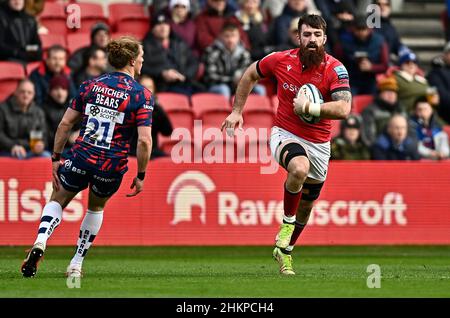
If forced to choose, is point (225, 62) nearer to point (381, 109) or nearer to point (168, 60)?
point (168, 60)

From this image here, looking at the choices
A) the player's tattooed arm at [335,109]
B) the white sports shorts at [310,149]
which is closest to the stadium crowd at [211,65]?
A: the white sports shorts at [310,149]

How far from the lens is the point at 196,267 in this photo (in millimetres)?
13789

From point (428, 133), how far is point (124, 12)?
5766mm

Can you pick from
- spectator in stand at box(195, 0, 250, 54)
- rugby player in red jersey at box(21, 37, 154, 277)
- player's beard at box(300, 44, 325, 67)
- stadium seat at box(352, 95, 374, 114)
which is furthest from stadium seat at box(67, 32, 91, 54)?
rugby player in red jersey at box(21, 37, 154, 277)

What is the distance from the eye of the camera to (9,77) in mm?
19312

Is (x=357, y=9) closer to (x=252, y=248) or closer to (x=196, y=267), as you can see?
(x=252, y=248)

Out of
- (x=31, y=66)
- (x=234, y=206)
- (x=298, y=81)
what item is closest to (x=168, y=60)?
(x=31, y=66)

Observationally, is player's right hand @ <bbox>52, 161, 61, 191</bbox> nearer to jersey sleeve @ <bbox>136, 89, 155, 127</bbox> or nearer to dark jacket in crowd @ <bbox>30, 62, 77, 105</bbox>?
jersey sleeve @ <bbox>136, 89, 155, 127</bbox>

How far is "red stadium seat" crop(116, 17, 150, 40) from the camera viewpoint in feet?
70.3

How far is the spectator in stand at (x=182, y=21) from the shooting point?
2098cm

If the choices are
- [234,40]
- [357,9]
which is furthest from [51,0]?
[357,9]

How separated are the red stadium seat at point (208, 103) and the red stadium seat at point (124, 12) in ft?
8.01

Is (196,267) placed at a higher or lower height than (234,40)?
lower
